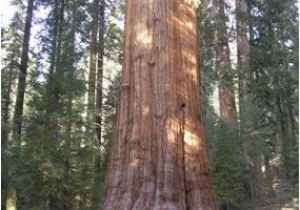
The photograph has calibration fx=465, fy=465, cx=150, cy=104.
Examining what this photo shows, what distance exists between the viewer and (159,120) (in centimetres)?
605

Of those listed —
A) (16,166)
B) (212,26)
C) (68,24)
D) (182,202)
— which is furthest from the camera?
(68,24)

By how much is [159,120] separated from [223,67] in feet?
29.7

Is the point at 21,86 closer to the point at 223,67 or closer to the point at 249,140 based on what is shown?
the point at 223,67

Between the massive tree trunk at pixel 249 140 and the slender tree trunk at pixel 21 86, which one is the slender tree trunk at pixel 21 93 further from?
the massive tree trunk at pixel 249 140

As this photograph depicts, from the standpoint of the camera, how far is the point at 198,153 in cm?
611

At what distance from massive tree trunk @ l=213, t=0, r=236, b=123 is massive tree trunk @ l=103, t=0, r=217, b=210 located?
7.95 m

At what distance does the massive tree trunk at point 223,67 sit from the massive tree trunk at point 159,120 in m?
7.95

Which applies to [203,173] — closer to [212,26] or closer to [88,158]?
[88,158]

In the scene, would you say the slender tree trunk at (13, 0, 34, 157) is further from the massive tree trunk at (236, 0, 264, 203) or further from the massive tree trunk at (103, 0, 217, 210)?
the massive tree trunk at (236, 0, 264, 203)

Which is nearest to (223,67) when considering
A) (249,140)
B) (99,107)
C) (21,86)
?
(249,140)

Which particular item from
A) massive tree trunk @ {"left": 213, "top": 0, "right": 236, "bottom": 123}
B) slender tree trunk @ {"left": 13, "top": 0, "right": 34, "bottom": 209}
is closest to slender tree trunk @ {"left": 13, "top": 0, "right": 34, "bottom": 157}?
slender tree trunk @ {"left": 13, "top": 0, "right": 34, "bottom": 209}

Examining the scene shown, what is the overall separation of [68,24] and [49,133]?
23.3ft

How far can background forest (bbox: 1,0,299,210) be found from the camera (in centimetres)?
950

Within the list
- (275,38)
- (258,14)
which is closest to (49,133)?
(275,38)
